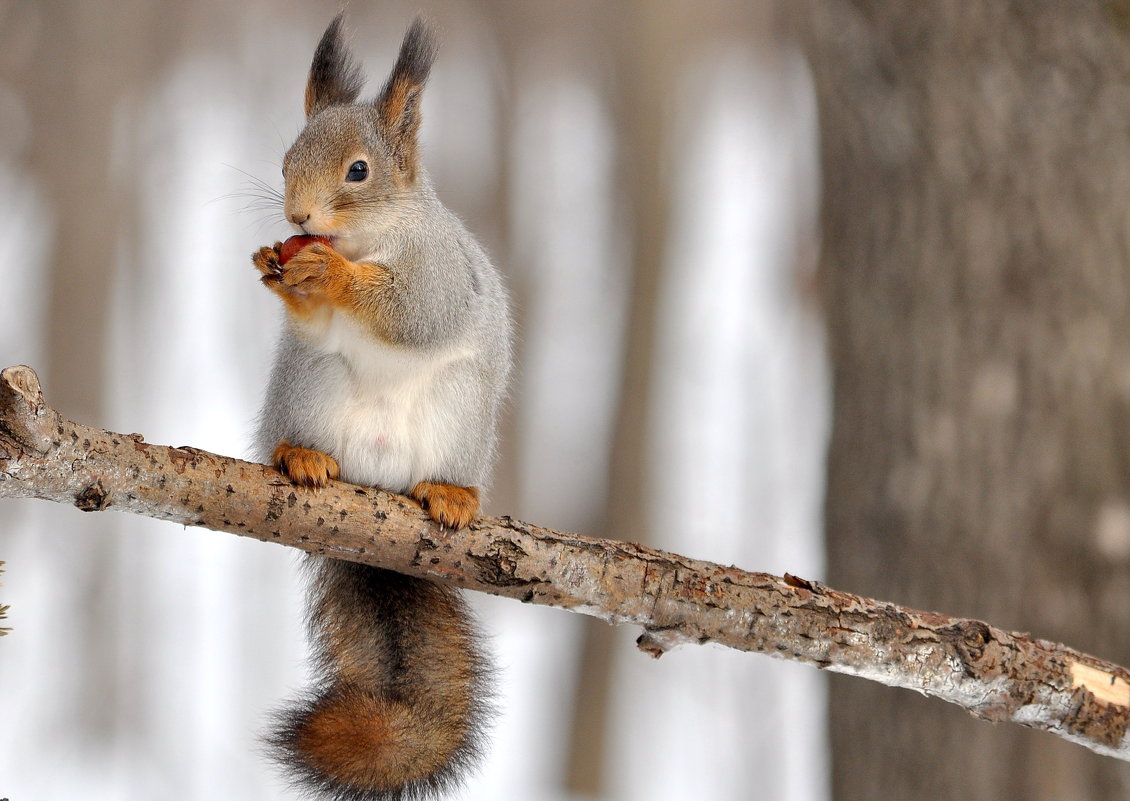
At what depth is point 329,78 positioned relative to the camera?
5.68 ft

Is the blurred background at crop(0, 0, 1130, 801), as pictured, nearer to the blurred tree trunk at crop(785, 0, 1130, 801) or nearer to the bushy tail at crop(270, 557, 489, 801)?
the blurred tree trunk at crop(785, 0, 1130, 801)

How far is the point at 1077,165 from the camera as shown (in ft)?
7.79

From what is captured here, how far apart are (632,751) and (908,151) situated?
2320mm

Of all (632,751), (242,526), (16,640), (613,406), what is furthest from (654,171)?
(242,526)

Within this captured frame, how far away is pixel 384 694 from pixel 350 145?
0.80m

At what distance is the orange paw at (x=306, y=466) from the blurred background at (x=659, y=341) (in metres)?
0.55

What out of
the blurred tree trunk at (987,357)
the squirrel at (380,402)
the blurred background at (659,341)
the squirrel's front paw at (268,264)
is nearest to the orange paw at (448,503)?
the squirrel at (380,402)

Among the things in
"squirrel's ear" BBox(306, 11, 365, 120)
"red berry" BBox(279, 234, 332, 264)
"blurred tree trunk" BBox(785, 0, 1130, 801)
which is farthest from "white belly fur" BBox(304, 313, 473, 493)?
"blurred tree trunk" BBox(785, 0, 1130, 801)

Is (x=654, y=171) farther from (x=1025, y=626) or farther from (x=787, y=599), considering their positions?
(x=787, y=599)

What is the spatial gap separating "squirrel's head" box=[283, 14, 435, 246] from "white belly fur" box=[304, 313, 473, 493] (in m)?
0.17

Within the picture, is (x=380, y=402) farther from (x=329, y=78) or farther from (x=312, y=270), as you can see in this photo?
(x=329, y=78)

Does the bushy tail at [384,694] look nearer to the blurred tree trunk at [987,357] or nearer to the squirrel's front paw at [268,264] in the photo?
the squirrel's front paw at [268,264]

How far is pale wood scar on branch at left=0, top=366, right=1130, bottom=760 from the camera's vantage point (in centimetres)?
124

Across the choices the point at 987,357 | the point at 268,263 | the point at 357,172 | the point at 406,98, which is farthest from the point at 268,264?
the point at 987,357
